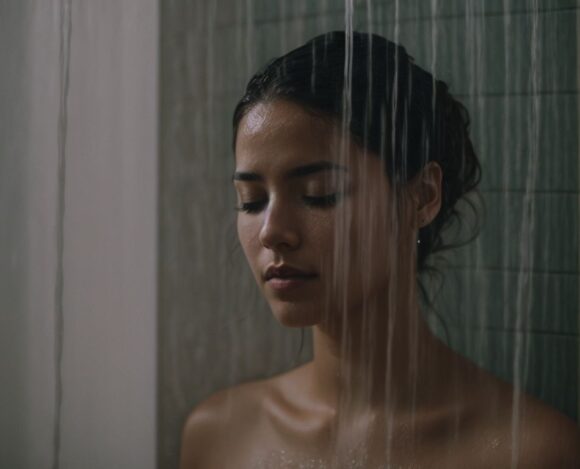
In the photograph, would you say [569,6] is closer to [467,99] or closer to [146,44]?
[467,99]

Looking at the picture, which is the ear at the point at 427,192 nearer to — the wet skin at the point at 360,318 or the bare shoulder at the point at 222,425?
the wet skin at the point at 360,318

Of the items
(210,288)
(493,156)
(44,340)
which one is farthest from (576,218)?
(44,340)

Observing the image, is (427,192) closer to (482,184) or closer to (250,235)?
(482,184)

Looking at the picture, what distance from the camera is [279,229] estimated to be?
1.28 m

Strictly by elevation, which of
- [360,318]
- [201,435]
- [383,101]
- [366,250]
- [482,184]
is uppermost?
[383,101]

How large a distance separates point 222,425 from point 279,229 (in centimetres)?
Result: 42

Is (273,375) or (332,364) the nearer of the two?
(332,364)

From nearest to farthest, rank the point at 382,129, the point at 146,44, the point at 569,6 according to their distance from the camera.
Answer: the point at 382,129, the point at 569,6, the point at 146,44

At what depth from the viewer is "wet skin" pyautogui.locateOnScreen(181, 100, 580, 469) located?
127cm

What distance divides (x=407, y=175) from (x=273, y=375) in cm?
47

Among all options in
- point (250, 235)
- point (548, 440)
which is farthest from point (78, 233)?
point (548, 440)

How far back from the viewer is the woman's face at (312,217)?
1267 millimetres

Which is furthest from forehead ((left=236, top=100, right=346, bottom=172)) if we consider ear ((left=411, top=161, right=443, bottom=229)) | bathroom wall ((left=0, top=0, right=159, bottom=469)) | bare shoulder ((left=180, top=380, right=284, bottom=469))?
bare shoulder ((left=180, top=380, right=284, bottom=469))

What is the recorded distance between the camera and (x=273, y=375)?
151 centimetres
